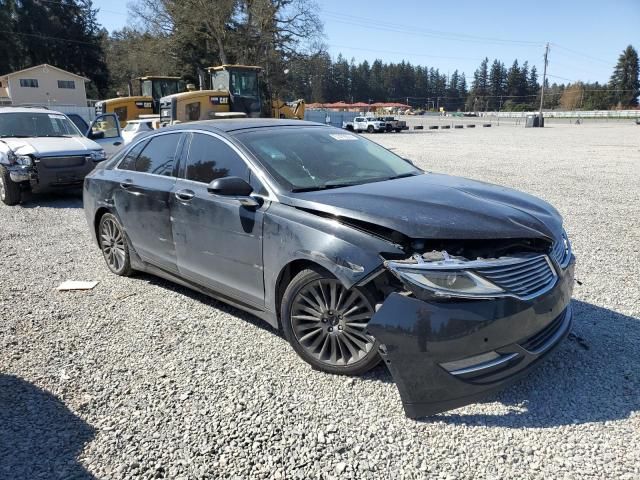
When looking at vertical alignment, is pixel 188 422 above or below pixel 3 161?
below

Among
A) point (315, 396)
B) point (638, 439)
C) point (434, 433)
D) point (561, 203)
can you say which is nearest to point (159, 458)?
point (315, 396)

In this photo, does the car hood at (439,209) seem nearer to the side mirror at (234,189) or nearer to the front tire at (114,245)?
the side mirror at (234,189)

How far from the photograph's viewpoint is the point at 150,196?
4527 mm

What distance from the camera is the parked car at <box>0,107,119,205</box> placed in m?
9.25

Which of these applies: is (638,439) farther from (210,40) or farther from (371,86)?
(371,86)

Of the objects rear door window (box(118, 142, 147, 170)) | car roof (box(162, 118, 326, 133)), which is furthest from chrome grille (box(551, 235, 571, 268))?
rear door window (box(118, 142, 147, 170))

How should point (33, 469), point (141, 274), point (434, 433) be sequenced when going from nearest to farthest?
point (33, 469)
point (434, 433)
point (141, 274)

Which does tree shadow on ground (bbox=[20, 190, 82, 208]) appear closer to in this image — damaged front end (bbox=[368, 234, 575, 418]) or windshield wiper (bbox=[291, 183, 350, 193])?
windshield wiper (bbox=[291, 183, 350, 193])

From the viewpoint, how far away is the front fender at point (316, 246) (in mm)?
2898

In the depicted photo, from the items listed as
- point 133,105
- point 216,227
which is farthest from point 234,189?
point 133,105

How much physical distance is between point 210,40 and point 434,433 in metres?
51.7

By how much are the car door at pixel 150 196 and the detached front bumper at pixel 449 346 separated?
7.95 feet

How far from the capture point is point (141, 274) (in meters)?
5.48

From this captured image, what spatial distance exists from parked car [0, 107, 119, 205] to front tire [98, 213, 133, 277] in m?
4.72
